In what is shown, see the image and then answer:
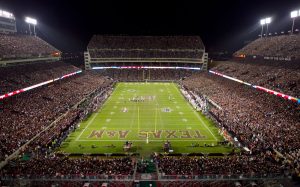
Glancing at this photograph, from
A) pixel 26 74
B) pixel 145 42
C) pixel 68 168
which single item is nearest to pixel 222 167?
pixel 68 168

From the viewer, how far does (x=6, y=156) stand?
803 inches

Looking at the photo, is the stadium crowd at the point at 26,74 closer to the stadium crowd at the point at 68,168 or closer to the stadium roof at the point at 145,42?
the stadium crowd at the point at 68,168

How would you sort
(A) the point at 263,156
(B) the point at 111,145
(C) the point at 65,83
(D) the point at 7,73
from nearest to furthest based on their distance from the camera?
1. (A) the point at 263,156
2. (B) the point at 111,145
3. (D) the point at 7,73
4. (C) the point at 65,83

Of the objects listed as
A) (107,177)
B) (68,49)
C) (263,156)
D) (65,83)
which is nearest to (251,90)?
(263,156)

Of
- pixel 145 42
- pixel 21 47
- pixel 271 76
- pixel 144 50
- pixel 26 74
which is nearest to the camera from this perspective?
pixel 271 76

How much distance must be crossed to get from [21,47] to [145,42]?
45065mm

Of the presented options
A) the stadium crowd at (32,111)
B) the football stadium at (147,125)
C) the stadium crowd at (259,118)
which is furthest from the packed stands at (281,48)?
the stadium crowd at (32,111)

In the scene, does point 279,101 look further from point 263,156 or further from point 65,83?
point 65,83

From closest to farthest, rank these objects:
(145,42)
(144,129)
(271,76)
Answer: (144,129) → (271,76) → (145,42)

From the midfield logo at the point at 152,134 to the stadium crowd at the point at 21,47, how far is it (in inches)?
900

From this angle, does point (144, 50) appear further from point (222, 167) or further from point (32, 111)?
point (222, 167)

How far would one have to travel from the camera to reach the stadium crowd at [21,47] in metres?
43.0

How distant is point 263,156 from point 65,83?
132 ft

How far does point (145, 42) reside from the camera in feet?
285
